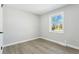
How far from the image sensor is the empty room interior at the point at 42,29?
204cm

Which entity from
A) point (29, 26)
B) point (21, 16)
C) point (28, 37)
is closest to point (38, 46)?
point (28, 37)

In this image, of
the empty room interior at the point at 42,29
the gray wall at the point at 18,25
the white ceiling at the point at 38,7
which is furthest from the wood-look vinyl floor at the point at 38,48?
the white ceiling at the point at 38,7

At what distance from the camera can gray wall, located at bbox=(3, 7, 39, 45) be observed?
6.58 feet

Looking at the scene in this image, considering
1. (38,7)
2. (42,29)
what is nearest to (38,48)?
(42,29)

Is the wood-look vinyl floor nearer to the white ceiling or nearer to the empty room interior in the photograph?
the empty room interior

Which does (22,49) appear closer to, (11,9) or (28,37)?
(28,37)

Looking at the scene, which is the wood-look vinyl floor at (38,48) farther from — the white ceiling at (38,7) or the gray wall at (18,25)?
the white ceiling at (38,7)

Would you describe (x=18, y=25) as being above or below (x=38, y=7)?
below

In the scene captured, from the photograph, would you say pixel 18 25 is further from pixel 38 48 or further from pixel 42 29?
pixel 38 48

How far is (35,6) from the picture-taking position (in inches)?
78.3

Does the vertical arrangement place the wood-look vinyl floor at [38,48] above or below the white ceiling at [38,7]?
below

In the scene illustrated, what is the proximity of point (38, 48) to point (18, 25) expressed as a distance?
74cm

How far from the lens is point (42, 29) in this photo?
2.23 metres
